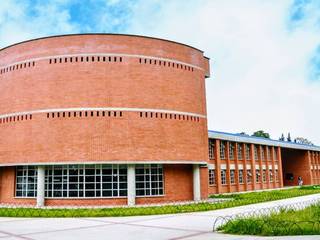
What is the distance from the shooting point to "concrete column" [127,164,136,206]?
26000mm

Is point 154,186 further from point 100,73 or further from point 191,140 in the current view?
point 100,73

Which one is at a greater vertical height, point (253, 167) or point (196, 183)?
point (253, 167)

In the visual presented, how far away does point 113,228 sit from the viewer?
14930 millimetres

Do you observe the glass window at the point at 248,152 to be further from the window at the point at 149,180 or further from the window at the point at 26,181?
the window at the point at 26,181

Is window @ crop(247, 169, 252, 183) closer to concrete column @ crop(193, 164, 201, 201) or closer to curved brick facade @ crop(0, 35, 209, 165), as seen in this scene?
concrete column @ crop(193, 164, 201, 201)

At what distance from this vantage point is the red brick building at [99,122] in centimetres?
2628

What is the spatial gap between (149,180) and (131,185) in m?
1.86

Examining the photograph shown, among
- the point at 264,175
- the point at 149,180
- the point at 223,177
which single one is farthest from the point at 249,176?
the point at 149,180

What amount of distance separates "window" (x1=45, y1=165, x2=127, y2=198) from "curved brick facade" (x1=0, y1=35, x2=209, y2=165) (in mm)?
1140

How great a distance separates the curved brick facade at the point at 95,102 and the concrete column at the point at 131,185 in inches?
28.6

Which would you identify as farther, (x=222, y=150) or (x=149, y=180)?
(x=222, y=150)

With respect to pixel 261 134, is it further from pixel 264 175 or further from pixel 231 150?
pixel 231 150

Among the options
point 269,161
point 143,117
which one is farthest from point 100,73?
point 269,161

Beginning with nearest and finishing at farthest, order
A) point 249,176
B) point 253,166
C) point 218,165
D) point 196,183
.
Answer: point 196,183
point 218,165
point 249,176
point 253,166
